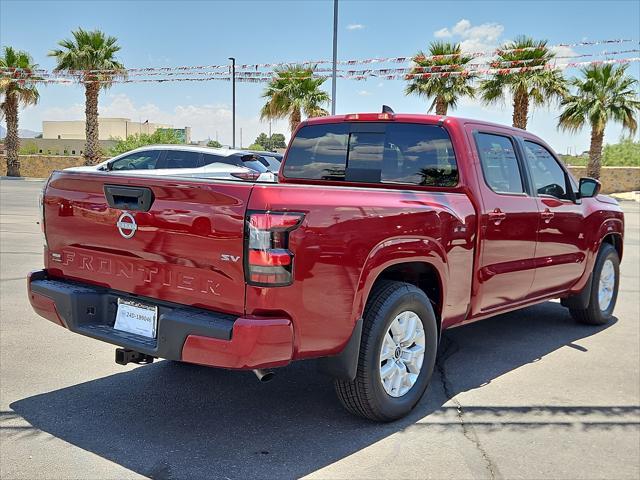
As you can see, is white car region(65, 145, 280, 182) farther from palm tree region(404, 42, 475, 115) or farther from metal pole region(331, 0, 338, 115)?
palm tree region(404, 42, 475, 115)

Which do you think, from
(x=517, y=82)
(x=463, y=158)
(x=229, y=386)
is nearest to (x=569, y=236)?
(x=463, y=158)

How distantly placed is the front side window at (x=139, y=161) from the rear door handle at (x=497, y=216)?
10.4 meters

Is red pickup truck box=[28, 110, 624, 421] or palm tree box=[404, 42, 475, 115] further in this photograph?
palm tree box=[404, 42, 475, 115]

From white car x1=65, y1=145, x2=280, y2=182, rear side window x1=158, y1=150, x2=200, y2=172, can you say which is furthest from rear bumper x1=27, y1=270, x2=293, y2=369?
rear side window x1=158, y1=150, x2=200, y2=172

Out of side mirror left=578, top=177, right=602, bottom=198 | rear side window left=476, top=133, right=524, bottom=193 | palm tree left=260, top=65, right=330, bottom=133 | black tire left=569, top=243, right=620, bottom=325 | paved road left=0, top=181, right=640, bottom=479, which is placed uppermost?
Answer: palm tree left=260, top=65, right=330, bottom=133

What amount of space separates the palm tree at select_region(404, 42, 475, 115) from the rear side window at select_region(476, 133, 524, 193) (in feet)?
76.2

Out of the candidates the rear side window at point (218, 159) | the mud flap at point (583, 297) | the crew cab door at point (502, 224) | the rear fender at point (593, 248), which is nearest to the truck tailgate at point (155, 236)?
the crew cab door at point (502, 224)

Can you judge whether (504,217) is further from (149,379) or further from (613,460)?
(149,379)

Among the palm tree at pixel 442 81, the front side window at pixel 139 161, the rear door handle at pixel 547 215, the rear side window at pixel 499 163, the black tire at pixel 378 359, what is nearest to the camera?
the black tire at pixel 378 359

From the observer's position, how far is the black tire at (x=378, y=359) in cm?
364

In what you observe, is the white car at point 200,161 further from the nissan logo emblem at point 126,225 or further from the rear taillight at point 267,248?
the rear taillight at point 267,248

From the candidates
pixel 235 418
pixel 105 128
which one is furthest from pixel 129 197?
pixel 105 128

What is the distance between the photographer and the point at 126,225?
11.4 feet

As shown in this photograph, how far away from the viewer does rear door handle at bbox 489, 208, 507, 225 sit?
4.61 meters
